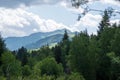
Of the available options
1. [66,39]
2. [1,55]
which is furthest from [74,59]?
[66,39]

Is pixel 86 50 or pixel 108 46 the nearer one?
pixel 108 46

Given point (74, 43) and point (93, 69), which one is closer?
point (93, 69)

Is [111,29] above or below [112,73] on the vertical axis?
above

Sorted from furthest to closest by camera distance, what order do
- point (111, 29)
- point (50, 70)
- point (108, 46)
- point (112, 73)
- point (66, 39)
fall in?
point (66, 39) < point (50, 70) < point (111, 29) < point (108, 46) < point (112, 73)

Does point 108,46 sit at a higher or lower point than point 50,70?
higher

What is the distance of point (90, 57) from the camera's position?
9400 centimetres

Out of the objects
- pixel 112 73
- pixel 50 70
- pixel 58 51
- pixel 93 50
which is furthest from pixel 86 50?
pixel 58 51

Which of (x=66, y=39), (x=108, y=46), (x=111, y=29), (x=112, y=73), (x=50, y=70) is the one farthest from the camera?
(x=66, y=39)

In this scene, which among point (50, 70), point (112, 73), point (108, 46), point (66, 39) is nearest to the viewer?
point (112, 73)

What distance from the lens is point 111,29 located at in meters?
96.1

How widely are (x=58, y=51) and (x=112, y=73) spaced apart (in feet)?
234

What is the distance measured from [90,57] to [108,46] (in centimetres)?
597

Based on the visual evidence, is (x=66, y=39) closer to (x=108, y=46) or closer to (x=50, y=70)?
(x=50, y=70)

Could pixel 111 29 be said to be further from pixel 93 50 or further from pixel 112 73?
pixel 112 73
